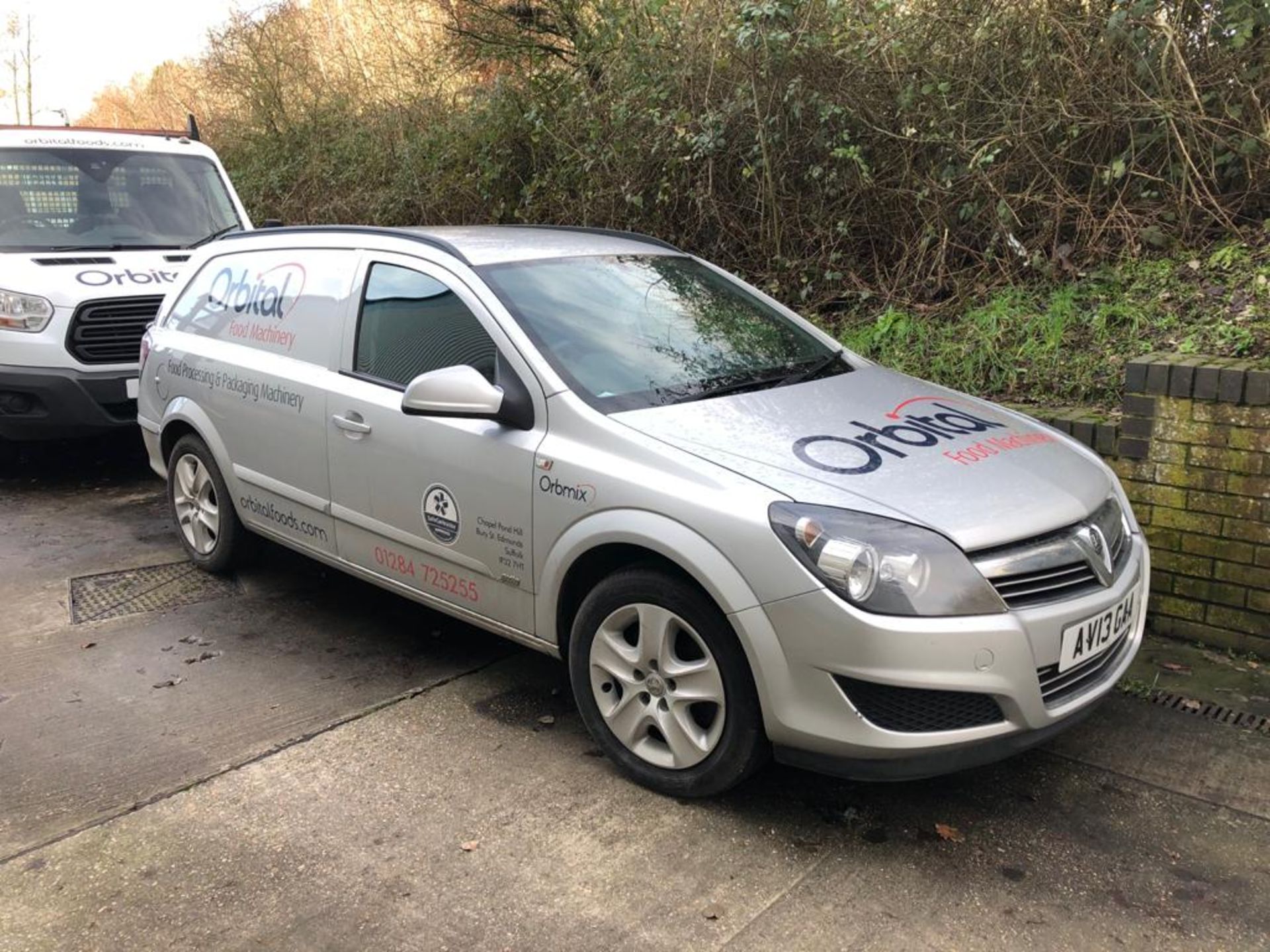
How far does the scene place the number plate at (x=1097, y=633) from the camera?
3002mm

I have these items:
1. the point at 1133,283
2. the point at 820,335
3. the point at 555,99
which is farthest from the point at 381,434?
the point at 555,99

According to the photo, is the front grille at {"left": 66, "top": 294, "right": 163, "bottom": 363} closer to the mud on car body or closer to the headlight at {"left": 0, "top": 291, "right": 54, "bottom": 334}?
the headlight at {"left": 0, "top": 291, "right": 54, "bottom": 334}

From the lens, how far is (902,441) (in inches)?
134

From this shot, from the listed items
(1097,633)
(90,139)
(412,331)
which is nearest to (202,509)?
(412,331)

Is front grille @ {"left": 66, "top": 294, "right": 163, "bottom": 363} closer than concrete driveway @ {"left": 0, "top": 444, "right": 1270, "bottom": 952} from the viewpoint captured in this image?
No

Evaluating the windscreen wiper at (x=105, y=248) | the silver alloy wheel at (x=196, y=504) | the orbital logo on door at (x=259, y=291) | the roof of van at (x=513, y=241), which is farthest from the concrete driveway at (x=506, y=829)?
the windscreen wiper at (x=105, y=248)

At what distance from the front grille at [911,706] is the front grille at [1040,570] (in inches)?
11.4

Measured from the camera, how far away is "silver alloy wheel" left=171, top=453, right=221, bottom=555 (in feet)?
17.3

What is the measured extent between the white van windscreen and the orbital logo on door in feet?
8.88

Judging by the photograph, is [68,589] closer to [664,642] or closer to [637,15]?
[664,642]

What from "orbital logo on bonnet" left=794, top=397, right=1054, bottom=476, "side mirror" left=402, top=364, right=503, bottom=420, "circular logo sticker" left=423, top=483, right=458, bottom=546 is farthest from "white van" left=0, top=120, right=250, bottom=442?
"orbital logo on bonnet" left=794, top=397, right=1054, bottom=476

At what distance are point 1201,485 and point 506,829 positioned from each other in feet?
9.91

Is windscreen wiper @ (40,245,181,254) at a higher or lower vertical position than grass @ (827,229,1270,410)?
higher

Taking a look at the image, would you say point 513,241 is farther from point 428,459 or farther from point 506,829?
point 506,829
